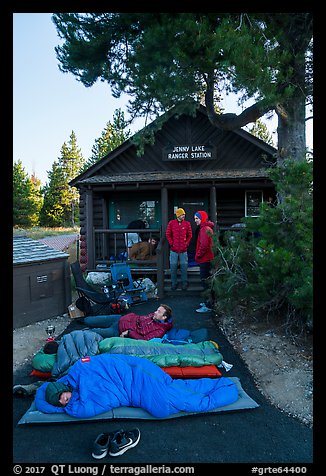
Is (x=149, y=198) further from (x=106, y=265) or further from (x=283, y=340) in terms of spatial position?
(x=283, y=340)

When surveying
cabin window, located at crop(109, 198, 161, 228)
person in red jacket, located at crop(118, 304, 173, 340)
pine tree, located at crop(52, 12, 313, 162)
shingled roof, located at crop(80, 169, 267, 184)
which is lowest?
person in red jacket, located at crop(118, 304, 173, 340)

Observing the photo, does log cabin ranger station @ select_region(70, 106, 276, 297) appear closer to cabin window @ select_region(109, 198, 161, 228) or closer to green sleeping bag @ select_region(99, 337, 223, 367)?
cabin window @ select_region(109, 198, 161, 228)

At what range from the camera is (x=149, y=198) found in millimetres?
11547

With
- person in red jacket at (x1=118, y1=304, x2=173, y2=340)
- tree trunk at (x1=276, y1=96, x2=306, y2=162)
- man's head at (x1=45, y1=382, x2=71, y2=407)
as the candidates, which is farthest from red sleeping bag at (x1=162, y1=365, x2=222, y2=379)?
tree trunk at (x1=276, y1=96, x2=306, y2=162)

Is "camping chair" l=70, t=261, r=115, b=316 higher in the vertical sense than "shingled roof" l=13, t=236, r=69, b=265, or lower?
lower

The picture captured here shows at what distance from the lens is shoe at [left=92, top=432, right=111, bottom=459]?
8.60 ft

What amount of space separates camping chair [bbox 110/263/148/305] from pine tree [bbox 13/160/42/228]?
95.8ft

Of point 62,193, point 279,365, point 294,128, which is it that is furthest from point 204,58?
point 62,193

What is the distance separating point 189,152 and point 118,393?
9.04 m

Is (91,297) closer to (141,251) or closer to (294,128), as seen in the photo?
(141,251)

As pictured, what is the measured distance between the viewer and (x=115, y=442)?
2.67 m

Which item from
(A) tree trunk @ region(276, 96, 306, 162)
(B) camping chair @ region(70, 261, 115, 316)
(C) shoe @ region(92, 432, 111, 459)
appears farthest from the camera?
(A) tree trunk @ region(276, 96, 306, 162)
